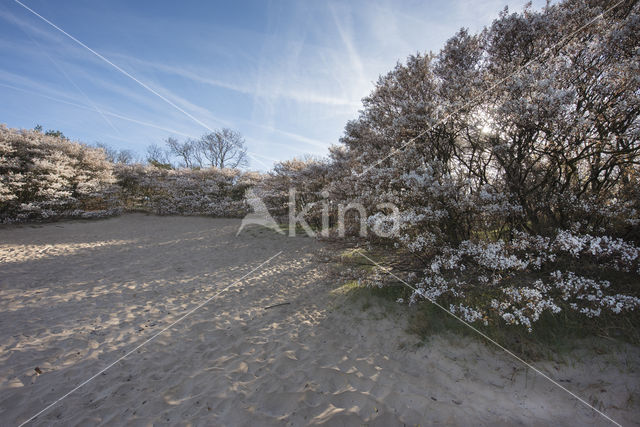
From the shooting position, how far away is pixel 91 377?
140 inches

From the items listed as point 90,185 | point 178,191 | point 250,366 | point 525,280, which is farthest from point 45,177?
point 525,280

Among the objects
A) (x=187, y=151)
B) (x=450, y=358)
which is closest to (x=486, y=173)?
(x=450, y=358)

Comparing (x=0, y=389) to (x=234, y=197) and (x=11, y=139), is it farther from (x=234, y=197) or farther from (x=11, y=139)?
(x=234, y=197)

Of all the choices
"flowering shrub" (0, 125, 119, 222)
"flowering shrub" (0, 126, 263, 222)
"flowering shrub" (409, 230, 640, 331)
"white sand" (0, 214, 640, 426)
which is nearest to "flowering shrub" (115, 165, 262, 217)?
"flowering shrub" (0, 126, 263, 222)

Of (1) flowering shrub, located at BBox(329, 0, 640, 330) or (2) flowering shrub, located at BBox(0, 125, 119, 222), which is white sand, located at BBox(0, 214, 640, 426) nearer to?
(1) flowering shrub, located at BBox(329, 0, 640, 330)

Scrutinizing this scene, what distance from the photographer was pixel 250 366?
4.11 meters

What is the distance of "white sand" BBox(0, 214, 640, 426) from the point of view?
3184 millimetres

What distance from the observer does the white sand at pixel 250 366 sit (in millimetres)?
3184

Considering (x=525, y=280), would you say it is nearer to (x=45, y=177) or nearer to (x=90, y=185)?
(x=45, y=177)

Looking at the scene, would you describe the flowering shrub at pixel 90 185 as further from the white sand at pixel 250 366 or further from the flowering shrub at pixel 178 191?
the white sand at pixel 250 366

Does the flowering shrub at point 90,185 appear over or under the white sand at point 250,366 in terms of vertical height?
over

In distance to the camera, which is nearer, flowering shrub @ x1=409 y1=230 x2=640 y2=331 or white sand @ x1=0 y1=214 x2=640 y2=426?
white sand @ x1=0 y1=214 x2=640 y2=426

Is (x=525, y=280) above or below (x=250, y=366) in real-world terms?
above

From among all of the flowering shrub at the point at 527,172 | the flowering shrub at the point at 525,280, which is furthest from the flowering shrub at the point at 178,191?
the flowering shrub at the point at 525,280
